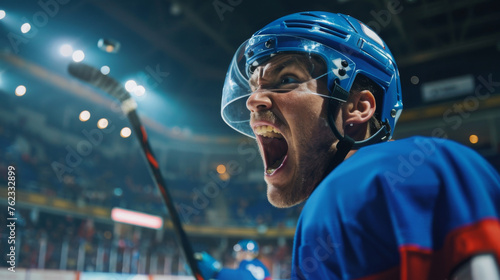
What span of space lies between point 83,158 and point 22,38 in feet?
16.8

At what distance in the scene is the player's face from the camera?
1.08 meters

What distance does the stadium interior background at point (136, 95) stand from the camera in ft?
38.0

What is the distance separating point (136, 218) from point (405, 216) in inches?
628

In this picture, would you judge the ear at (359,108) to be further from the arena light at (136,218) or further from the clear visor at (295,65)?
the arena light at (136,218)

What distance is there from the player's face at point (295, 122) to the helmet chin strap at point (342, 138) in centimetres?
2

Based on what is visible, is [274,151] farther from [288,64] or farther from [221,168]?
[221,168]

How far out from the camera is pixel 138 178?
1806cm

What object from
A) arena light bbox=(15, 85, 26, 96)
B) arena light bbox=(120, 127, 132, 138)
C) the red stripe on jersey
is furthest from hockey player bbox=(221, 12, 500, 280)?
arena light bbox=(120, 127, 132, 138)

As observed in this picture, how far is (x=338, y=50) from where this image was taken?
1.22 m

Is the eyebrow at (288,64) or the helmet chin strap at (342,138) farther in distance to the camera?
the eyebrow at (288,64)

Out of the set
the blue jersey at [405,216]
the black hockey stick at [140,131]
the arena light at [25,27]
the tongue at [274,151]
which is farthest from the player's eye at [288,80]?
the arena light at [25,27]

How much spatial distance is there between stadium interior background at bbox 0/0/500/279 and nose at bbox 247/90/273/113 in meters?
7.44

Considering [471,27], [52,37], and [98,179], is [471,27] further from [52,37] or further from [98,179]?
[98,179]

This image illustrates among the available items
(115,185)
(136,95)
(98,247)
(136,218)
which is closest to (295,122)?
(98,247)
